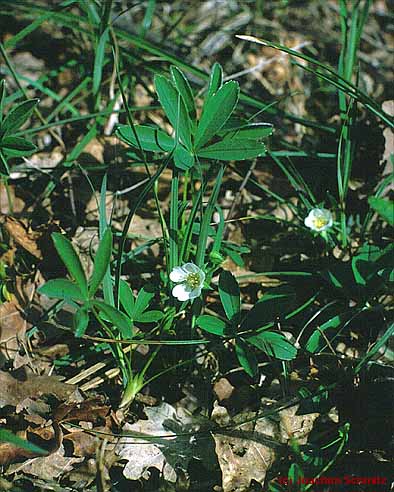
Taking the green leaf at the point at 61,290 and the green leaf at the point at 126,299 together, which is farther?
the green leaf at the point at 126,299

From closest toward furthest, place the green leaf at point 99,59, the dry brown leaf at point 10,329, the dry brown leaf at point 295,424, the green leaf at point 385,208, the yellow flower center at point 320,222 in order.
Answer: the green leaf at point 385,208 < the dry brown leaf at point 295,424 < the dry brown leaf at point 10,329 < the yellow flower center at point 320,222 < the green leaf at point 99,59

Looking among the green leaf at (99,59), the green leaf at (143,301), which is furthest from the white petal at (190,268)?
the green leaf at (99,59)

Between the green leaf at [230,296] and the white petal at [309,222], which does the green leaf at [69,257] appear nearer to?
the green leaf at [230,296]

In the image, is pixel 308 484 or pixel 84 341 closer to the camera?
pixel 308 484

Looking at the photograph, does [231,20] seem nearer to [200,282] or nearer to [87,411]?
[200,282]

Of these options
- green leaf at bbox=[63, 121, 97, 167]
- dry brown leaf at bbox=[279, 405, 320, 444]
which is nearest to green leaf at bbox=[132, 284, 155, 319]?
dry brown leaf at bbox=[279, 405, 320, 444]

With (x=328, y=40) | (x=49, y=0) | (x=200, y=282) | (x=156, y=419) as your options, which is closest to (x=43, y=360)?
(x=156, y=419)
